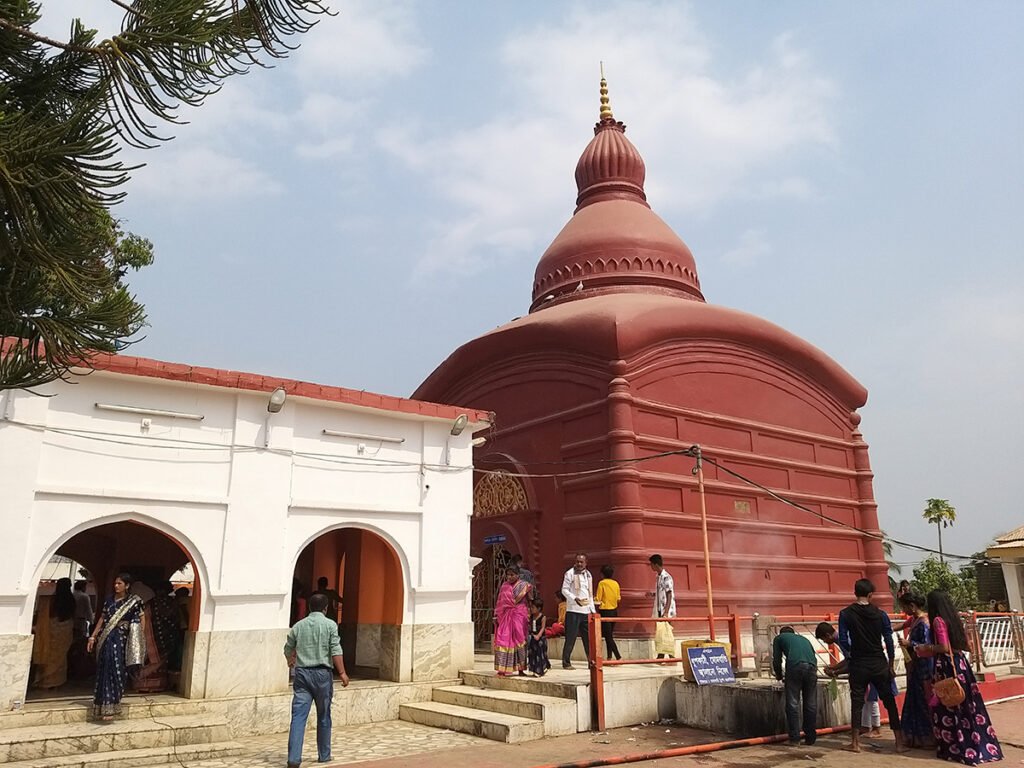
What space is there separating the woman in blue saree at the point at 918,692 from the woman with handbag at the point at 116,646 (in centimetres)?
717

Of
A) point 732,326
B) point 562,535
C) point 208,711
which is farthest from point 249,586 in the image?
point 732,326

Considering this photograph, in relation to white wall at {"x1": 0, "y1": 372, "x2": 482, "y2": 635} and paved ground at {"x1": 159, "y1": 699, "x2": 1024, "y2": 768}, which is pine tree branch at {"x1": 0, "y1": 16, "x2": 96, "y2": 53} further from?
paved ground at {"x1": 159, "y1": 699, "x2": 1024, "y2": 768}

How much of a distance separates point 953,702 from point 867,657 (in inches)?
31.3

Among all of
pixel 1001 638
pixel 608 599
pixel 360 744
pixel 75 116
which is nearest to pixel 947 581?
pixel 1001 638

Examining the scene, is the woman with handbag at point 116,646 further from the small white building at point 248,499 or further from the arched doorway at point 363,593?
the arched doorway at point 363,593

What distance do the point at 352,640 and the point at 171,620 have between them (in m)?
2.41

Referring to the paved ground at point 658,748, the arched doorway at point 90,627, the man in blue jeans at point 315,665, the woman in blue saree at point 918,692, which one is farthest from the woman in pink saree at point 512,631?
the woman in blue saree at point 918,692

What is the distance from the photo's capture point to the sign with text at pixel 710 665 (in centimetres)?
860

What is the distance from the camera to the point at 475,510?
48.1 feet

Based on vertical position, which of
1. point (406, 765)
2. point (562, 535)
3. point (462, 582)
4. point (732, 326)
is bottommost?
point (406, 765)

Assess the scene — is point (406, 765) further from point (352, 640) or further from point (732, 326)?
point (732, 326)

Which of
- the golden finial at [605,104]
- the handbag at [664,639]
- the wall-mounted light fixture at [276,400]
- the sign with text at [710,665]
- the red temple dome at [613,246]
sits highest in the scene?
the golden finial at [605,104]

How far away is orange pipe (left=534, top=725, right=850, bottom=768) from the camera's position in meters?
6.60

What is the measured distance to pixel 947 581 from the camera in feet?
98.8
